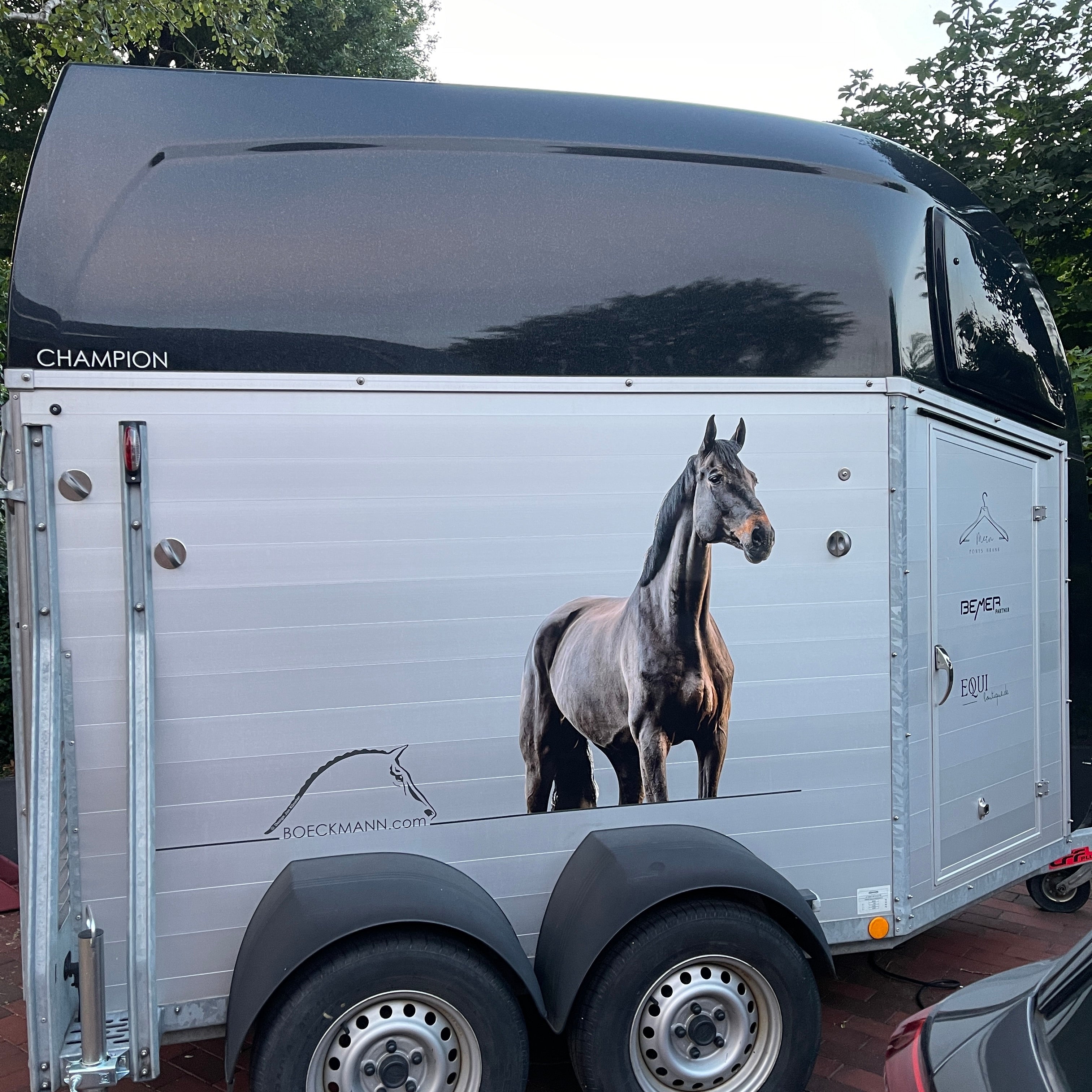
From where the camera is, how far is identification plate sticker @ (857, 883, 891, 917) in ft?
11.5

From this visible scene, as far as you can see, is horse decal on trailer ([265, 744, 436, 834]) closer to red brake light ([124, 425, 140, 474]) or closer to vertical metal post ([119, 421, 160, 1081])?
vertical metal post ([119, 421, 160, 1081])

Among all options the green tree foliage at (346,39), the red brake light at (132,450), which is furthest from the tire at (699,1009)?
the green tree foliage at (346,39)

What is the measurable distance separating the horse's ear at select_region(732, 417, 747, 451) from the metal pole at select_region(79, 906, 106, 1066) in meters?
2.46

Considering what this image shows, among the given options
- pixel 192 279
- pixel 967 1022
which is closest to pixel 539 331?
pixel 192 279

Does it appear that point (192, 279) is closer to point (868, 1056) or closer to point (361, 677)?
point (361, 677)

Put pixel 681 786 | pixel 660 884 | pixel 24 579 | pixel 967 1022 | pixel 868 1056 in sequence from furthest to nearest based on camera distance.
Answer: pixel 868 1056 < pixel 681 786 < pixel 660 884 < pixel 24 579 < pixel 967 1022

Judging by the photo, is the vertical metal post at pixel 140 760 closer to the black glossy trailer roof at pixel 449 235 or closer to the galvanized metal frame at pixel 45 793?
the galvanized metal frame at pixel 45 793

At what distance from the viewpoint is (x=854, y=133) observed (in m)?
3.76

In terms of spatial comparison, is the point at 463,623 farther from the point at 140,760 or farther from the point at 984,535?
the point at 984,535

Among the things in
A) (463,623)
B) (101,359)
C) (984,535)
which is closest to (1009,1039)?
(463,623)

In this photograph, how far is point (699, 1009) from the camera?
318cm

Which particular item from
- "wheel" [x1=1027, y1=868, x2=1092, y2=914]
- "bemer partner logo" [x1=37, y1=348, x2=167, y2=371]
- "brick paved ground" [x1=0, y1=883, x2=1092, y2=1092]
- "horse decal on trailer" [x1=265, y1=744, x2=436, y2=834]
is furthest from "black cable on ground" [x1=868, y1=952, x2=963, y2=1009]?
"bemer partner logo" [x1=37, y1=348, x2=167, y2=371]

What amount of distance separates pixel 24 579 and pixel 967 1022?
107 inches

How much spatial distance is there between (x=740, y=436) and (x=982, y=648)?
1.42 meters
